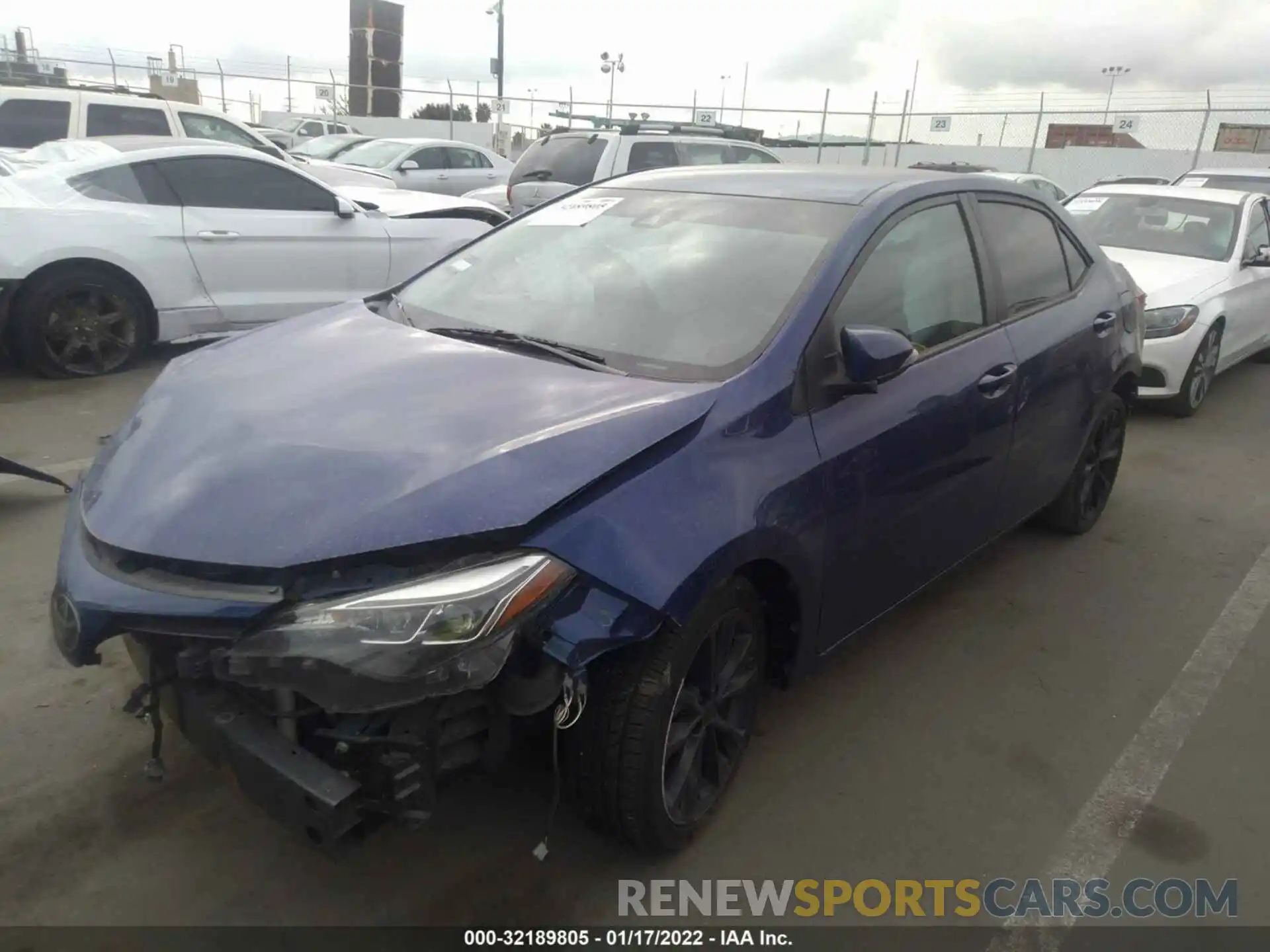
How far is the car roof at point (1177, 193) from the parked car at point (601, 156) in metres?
3.42

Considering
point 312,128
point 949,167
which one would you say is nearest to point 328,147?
point 949,167

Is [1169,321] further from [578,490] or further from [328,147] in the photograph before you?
[328,147]

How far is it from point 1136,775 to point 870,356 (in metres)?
1.58

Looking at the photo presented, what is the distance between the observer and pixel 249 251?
698 centimetres

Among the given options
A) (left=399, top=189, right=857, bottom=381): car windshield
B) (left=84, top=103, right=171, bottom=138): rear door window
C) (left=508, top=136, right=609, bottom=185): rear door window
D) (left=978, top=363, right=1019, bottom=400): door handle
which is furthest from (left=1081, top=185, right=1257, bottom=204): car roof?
(left=84, top=103, right=171, bottom=138): rear door window

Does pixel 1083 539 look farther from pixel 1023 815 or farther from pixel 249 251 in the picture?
pixel 249 251

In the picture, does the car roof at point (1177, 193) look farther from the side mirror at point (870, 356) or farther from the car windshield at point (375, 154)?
the car windshield at point (375, 154)

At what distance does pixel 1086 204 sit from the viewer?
843 cm

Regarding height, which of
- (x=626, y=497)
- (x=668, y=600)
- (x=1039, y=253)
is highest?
(x=1039, y=253)

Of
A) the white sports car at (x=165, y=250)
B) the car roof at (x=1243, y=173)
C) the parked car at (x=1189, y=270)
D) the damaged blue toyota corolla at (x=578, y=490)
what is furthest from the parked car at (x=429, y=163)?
the damaged blue toyota corolla at (x=578, y=490)

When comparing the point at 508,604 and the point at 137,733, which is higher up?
the point at 508,604

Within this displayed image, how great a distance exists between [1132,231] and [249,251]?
22.6 feet

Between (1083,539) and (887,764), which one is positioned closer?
(887,764)

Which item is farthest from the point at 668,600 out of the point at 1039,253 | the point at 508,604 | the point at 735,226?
the point at 1039,253
